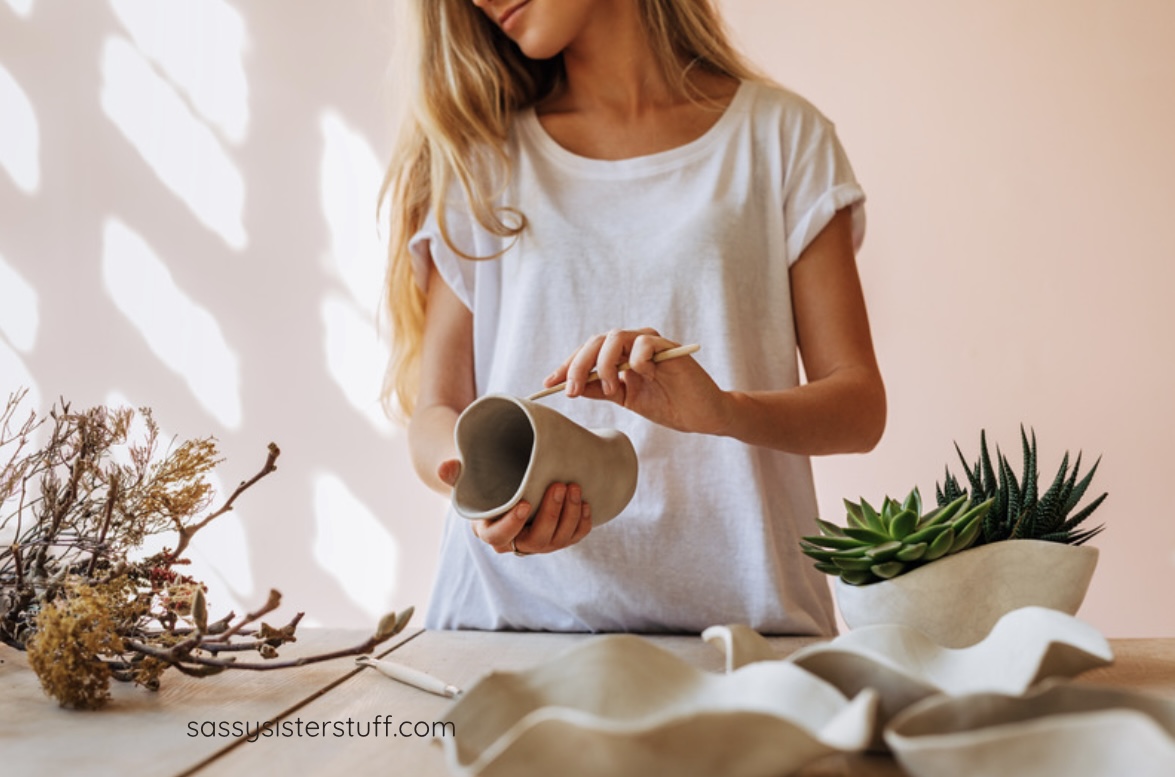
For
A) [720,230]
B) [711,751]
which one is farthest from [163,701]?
[720,230]

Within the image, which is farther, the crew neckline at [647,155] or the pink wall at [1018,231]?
the pink wall at [1018,231]

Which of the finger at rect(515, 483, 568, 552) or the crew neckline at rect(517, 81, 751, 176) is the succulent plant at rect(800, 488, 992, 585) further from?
the crew neckline at rect(517, 81, 751, 176)

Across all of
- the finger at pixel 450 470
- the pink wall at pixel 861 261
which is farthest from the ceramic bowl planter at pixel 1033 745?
the pink wall at pixel 861 261

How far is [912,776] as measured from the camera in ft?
1.58

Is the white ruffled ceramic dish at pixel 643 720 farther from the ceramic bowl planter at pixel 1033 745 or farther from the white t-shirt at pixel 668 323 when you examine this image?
the white t-shirt at pixel 668 323

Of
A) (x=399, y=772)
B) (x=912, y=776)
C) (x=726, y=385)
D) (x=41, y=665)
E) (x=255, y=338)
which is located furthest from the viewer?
(x=255, y=338)

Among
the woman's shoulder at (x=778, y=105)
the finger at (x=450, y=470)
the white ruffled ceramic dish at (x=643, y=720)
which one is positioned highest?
the woman's shoulder at (x=778, y=105)

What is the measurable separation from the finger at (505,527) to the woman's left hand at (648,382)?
0.12 metres

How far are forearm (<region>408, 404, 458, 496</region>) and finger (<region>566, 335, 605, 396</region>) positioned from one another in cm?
33

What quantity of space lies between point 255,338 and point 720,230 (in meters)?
1.82

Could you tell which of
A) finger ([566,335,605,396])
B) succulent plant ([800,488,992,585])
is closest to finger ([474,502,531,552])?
finger ([566,335,605,396])

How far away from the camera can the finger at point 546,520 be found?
3.23 ft

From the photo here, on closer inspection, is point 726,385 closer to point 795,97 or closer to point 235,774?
point 795,97

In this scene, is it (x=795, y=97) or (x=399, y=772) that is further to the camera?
(x=795, y=97)
